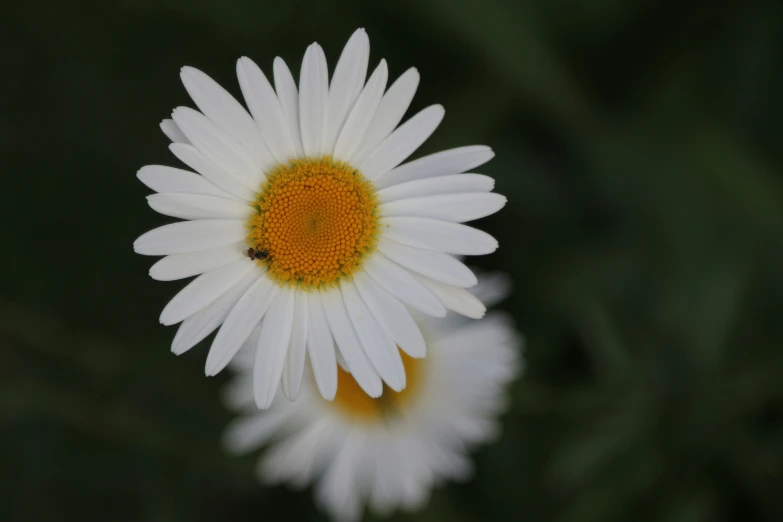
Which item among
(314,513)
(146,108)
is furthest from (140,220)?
(314,513)

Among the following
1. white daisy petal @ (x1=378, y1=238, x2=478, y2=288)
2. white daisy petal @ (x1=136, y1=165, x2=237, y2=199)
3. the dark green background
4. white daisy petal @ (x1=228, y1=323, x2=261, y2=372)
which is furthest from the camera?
the dark green background

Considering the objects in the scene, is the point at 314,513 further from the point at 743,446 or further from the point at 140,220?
the point at 743,446

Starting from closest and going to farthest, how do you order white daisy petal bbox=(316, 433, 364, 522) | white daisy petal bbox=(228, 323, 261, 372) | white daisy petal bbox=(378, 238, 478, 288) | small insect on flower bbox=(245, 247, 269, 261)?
white daisy petal bbox=(378, 238, 478, 288)
small insect on flower bbox=(245, 247, 269, 261)
white daisy petal bbox=(228, 323, 261, 372)
white daisy petal bbox=(316, 433, 364, 522)

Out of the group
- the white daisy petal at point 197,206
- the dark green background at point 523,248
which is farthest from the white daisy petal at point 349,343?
the dark green background at point 523,248

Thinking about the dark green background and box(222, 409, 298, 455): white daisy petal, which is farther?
the dark green background

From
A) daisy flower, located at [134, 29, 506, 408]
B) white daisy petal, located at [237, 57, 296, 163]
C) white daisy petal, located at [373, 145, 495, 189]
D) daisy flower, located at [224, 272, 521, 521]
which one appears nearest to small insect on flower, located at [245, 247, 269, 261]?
daisy flower, located at [134, 29, 506, 408]

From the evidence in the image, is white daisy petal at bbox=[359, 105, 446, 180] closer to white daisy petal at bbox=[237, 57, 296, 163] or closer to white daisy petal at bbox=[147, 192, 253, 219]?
white daisy petal at bbox=[237, 57, 296, 163]
